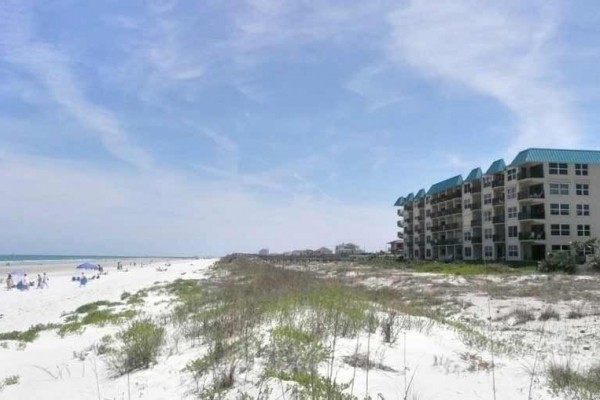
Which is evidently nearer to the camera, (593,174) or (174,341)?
(174,341)

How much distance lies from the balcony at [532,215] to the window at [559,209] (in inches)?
40.1

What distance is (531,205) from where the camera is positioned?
6141 cm

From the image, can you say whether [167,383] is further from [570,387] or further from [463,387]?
[570,387]

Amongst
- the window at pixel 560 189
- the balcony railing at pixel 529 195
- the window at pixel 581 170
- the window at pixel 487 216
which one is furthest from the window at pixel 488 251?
the window at pixel 581 170

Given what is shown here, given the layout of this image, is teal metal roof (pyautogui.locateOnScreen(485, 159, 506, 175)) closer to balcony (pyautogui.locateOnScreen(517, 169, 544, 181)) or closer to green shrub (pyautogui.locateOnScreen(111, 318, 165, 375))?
balcony (pyautogui.locateOnScreen(517, 169, 544, 181))

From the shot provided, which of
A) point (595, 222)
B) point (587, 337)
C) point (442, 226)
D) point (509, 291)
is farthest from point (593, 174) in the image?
point (587, 337)

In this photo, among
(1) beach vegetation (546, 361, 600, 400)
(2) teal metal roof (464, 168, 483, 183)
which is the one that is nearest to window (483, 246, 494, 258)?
(2) teal metal roof (464, 168, 483, 183)

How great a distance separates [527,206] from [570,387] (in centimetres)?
5960

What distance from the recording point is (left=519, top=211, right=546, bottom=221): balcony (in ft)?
195

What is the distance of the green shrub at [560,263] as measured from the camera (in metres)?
39.9

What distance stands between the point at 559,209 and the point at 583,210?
2570 millimetres

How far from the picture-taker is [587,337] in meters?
12.1

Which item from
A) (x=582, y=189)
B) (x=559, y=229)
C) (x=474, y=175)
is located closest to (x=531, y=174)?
(x=582, y=189)

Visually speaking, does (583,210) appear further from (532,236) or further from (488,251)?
(488,251)
